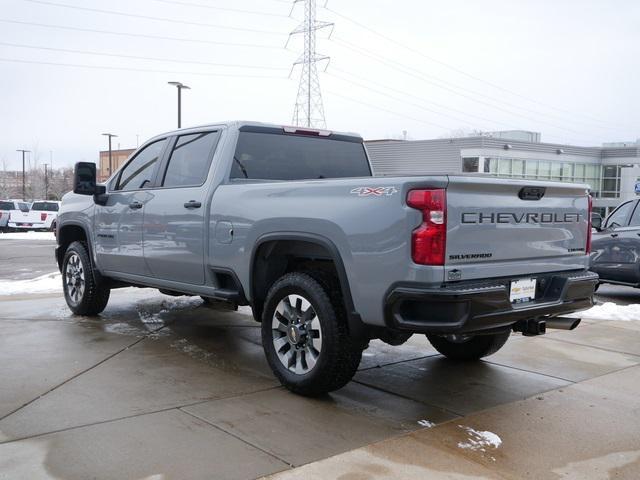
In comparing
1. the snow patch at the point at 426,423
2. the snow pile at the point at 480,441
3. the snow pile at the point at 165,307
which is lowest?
the snow pile at the point at 165,307

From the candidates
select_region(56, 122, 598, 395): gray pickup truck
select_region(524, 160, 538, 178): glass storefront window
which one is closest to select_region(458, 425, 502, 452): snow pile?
select_region(56, 122, 598, 395): gray pickup truck

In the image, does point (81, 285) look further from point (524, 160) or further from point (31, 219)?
point (524, 160)

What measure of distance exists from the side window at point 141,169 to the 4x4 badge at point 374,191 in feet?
9.46

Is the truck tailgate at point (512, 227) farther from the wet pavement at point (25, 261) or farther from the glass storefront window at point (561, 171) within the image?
the glass storefront window at point (561, 171)

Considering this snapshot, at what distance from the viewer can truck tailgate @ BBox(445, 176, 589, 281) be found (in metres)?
3.98

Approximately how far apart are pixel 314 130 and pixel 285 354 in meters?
2.32

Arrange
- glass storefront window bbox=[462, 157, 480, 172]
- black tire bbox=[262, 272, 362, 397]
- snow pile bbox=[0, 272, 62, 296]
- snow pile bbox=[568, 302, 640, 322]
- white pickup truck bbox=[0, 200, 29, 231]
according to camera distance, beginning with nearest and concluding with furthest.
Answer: black tire bbox=[262, 272, 362, 397] < snow pile bbox=[568, 302, 640, 322] < snow pile bbox=[0, 272, 62, 296] < white pickup truck bbox=[0, 200, 29, 231] < glass storefront window bbox=[462, 157, 480, 172]

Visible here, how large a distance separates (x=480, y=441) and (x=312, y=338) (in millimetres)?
1312

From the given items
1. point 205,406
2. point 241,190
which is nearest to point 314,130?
point 241,190

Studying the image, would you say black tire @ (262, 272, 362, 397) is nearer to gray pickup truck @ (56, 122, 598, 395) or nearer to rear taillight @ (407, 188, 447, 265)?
gray pickup truck @ (56, 122, 598, 395)

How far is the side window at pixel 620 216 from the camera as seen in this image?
1040 cm

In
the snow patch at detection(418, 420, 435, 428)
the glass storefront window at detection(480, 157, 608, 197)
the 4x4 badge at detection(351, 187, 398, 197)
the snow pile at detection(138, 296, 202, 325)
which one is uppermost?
the glass storefront window at detection(480, 157, 608, 197)

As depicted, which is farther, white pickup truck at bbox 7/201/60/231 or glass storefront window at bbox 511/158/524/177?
glass storefront window at bbox 511/158/524/177

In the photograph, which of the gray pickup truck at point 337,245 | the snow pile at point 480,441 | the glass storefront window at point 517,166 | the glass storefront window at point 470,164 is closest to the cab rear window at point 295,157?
the gray pickup truck at point 337,245
